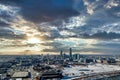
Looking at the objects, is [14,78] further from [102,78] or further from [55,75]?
[102,78]

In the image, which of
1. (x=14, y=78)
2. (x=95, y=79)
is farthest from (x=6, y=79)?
(x=95, y=79)

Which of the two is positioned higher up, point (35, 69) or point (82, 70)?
point (35, 69)

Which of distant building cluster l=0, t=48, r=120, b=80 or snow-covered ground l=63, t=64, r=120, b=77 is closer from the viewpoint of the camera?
distant building cluster l=0, t=48, r=120, b=80

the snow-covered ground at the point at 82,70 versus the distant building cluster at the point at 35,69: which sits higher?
the distant building cluster at the point at 35,69

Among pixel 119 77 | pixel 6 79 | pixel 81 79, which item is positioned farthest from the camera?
pixel 119 77

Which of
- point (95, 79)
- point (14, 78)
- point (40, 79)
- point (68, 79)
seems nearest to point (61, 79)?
point (68, 79)

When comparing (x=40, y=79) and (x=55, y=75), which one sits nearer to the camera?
(x=40, y=79)

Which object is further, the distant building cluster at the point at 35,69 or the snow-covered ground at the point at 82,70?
the snow-covered ground at the point at 82,70

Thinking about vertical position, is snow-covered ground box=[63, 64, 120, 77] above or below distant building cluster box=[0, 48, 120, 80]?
below

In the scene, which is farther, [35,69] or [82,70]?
[82,70]

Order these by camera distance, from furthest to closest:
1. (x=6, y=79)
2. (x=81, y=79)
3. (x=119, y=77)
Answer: (x=119, y=77), (x=6, y=79), (x=81, y=79)

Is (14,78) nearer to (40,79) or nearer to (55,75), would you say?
(40,79)
